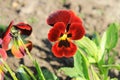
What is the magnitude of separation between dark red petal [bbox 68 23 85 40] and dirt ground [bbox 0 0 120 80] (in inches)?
42.4

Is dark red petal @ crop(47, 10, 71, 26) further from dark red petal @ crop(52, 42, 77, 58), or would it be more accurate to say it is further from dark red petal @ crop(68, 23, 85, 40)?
dark red petal @ crop(52, 42, 77, 58)

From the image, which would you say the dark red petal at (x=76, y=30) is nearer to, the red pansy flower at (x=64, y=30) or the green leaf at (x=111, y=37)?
the red pansy flower at (x=64, y=30)

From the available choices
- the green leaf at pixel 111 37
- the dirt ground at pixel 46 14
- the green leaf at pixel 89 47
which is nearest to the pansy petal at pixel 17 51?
the green leaf at pixel 89 47

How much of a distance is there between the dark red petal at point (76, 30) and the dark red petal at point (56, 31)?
51 millimetres

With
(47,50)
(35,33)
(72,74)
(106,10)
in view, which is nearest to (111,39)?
(72,74)

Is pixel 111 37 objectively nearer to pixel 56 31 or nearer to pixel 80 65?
pixel 80 65

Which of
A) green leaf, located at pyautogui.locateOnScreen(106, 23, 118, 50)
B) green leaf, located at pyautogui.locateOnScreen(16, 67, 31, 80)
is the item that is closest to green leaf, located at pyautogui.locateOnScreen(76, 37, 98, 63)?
green leaf, located at pyautogui.locateOnScreen(106, 23, 118, 50)

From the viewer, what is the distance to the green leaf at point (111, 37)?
9.14ft

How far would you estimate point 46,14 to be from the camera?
385 centimetres

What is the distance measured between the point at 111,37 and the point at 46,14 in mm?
1180

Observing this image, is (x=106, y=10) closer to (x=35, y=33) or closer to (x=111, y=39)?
(x=35, y=33)

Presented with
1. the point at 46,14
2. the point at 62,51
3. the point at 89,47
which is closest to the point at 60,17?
the point at 62,51

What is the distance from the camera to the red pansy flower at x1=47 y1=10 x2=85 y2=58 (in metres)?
2.04

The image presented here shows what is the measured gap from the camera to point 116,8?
396cm
